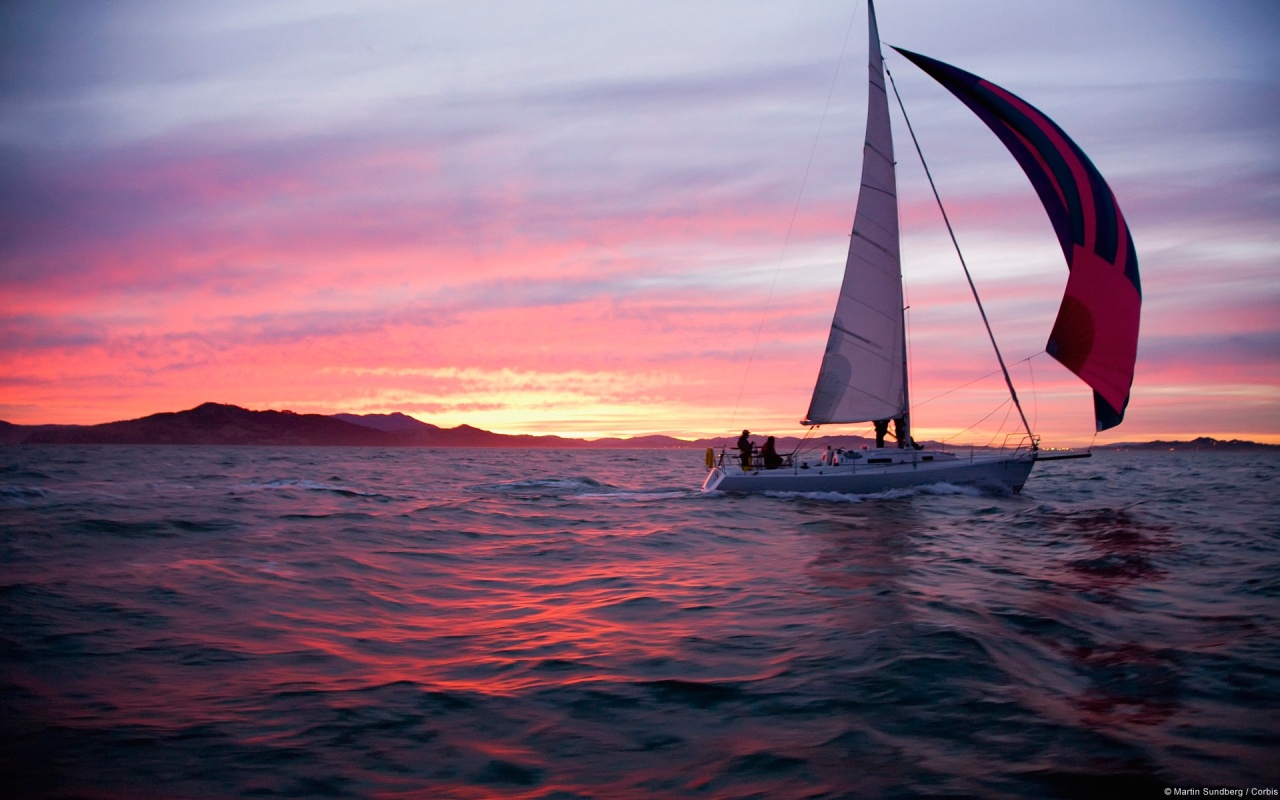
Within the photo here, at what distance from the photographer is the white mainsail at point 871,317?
2566 centimetres

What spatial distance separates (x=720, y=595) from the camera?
403 inches

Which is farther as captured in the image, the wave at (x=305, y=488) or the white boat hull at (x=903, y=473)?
the wave at (x=305, y=488)

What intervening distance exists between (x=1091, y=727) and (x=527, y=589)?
7347 mm

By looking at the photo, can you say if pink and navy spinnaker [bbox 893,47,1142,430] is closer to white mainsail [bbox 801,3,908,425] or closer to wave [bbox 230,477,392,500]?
white mainsail [bbox 801,3,908,425]

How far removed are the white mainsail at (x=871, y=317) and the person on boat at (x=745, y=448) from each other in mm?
2801

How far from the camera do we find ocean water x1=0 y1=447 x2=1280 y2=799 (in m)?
4.76

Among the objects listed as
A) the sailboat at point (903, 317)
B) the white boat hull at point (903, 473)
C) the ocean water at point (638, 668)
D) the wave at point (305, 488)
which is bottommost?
the wave at point (305, 488)

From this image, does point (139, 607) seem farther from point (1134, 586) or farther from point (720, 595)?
point (1134, 586)

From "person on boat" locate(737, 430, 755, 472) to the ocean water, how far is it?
11.4 metres

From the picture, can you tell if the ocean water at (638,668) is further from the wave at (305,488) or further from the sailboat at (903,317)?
the wave at (305,488)

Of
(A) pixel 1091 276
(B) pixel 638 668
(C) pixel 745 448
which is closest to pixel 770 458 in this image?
(C) pixel 745 448

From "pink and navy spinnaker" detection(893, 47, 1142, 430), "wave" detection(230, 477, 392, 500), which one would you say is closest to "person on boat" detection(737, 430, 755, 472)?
"pink and navy spinnaker" detection(893, 47, 1142, 430)

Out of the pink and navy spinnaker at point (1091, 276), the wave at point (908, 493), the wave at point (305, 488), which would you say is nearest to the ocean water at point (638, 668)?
the pink and navy spinnaker at point (1091, 276)

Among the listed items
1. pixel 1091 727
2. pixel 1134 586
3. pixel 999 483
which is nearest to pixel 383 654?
pixel 1091 727
